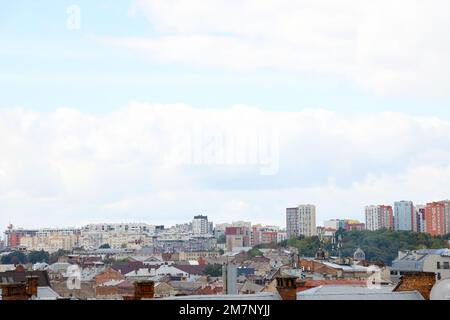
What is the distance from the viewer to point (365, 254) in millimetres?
2613

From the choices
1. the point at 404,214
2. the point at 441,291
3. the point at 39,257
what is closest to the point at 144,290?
the point at 39,257

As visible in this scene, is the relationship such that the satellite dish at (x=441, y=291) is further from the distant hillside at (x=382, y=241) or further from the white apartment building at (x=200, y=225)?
the distant hillside at (x=382, y=241)

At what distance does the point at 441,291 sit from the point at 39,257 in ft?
6.11

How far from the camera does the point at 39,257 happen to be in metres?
3.01

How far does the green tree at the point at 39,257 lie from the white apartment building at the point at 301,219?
1.02 meters

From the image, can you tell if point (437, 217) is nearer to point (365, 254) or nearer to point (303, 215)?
point (303, 215)

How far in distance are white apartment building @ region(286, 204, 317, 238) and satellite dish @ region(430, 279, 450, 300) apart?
482 millimetres

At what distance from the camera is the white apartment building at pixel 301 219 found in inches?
77.9

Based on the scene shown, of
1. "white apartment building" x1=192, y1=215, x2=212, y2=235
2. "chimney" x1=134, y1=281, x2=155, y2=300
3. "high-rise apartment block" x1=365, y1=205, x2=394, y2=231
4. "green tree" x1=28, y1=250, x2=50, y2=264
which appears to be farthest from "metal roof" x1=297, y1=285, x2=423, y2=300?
"chimney" x1=134, y1=281, x2=155, y2=300

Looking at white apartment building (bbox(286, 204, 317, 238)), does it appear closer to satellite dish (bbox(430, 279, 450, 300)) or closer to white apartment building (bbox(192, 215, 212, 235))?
white apartment building (bbox(192, 215, 212, 235))

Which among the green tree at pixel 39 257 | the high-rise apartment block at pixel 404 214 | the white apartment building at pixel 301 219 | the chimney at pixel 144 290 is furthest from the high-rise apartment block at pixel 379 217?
the chimney at pixel 144 290

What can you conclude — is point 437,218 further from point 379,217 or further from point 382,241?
point 382,241
